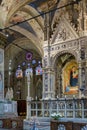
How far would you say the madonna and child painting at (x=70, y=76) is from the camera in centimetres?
1720

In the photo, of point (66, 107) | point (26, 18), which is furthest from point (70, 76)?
point (66, 107)

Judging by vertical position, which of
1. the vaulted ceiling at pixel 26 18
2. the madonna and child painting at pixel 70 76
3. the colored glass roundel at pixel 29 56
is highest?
the vaulted ceiling at pixel 26 18

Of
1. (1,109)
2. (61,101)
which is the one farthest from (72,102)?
(1,109)

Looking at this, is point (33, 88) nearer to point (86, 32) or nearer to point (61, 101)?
point (86, 32)

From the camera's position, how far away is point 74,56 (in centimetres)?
1642

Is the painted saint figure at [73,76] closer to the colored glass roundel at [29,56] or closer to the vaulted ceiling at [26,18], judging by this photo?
the vaulted ceiling at [26,18]

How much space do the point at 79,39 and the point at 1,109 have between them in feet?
20.0

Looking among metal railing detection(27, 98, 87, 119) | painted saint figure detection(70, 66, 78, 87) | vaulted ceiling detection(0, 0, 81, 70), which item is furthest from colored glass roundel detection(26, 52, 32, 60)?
metal railing detection(27, 98, 87, 119)

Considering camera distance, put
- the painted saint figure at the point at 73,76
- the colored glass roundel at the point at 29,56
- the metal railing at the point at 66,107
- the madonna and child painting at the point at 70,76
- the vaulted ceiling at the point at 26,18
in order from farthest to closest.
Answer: the colored glass roundel at the point at 29,56 < the painted saint figure at the point at 73,76 < the madonna and child painting at the point at 70,76 < the vaulted ceiling at the point at 26,18 < the metal railing at the point at 66,107

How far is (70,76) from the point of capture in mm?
17562

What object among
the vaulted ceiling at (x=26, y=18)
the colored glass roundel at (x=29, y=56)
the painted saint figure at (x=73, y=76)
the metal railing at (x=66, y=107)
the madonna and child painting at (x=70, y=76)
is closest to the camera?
the metal railing at (x=66, y=107)

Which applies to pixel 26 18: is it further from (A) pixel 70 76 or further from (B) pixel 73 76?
(B) pixel 73 76

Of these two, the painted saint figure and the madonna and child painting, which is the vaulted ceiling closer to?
the madonna and child painting

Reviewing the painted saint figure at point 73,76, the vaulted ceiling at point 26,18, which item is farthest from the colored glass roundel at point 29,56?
the painted saint figure at point 73,76
